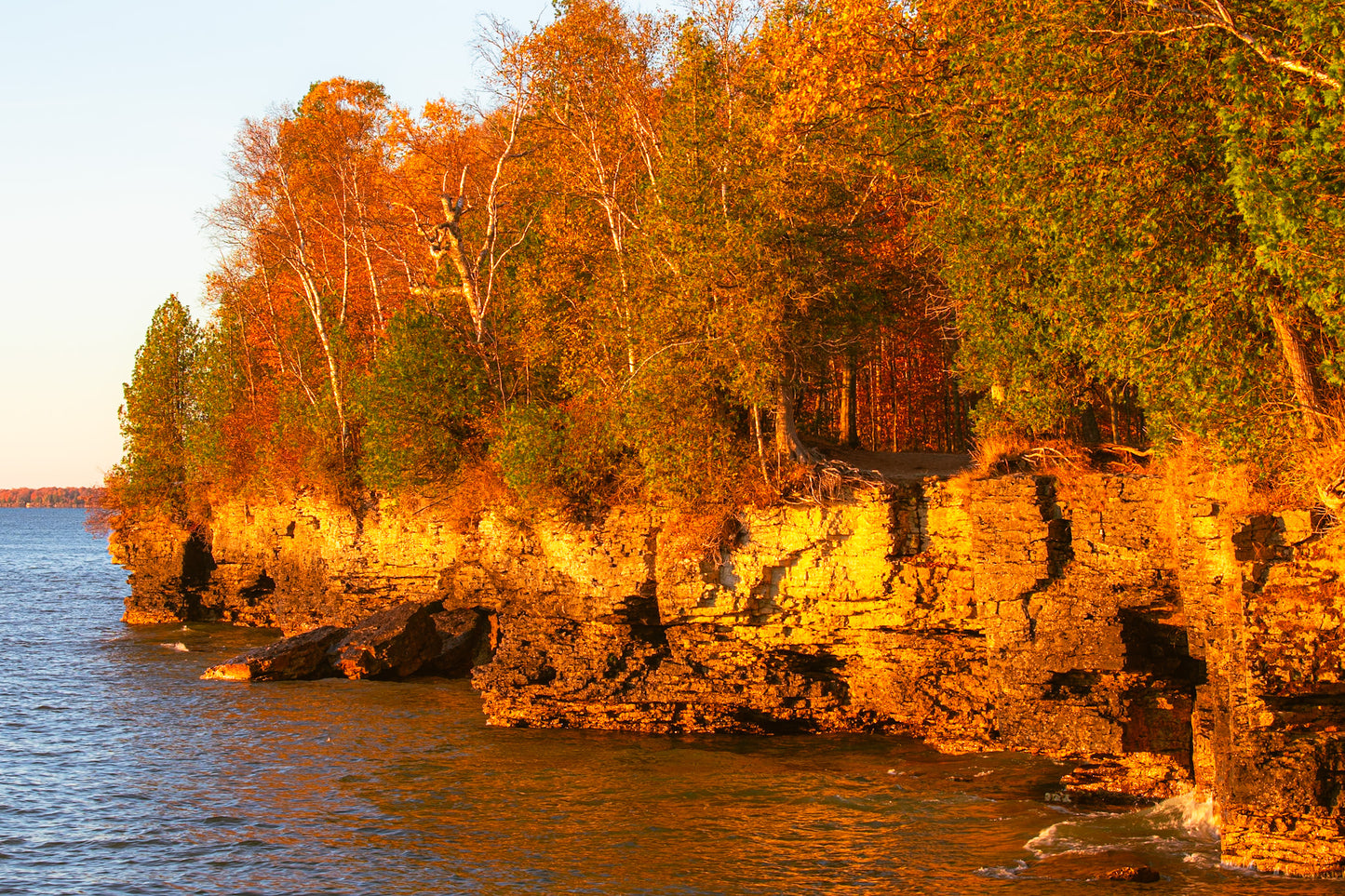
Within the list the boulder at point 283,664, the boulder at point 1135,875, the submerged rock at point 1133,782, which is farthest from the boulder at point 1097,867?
the boulder at point 283,664

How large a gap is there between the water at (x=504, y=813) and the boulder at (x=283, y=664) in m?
2.72

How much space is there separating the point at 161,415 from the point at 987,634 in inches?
1672

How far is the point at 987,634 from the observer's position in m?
19.8

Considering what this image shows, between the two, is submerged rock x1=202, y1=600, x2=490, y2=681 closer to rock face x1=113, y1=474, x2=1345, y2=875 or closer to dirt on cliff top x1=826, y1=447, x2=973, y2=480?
rock face x1=113, y1=474, x2=1345, y2=875

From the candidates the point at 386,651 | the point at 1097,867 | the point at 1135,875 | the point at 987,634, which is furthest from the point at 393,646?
the point at 1135,875

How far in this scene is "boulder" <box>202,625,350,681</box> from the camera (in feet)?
103

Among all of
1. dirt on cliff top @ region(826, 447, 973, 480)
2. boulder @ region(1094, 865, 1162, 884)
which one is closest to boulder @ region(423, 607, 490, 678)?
dirt on cliff top @ region(826, 447, 973, 480)

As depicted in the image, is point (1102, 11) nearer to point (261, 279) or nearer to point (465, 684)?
point (465, 684)

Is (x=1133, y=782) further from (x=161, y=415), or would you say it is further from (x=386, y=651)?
(x=161, y=415)

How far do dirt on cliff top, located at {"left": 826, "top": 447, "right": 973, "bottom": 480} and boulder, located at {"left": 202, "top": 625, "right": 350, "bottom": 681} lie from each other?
16662 mm

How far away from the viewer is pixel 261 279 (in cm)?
4641

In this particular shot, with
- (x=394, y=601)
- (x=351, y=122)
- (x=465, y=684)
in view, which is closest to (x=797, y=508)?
(x=465, y=684)

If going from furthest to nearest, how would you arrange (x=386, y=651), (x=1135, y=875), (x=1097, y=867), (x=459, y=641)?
(x=459, y=641) < (x=386, y=651) < (x=1097, y=867) < (x=1135, y=875)

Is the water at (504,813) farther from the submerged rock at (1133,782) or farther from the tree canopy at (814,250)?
the tree canopy at (814,250)
